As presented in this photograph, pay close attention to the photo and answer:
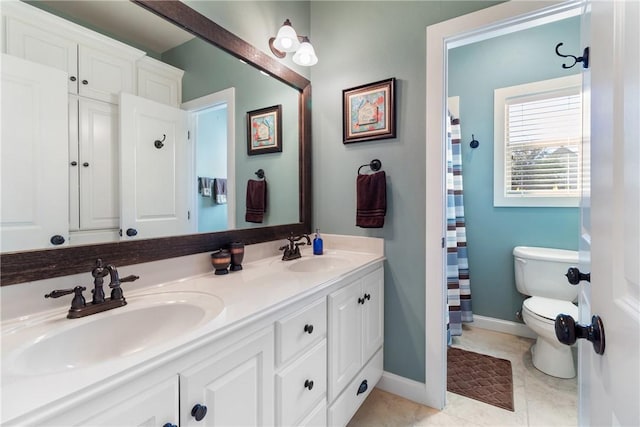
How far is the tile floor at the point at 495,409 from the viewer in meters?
1.48

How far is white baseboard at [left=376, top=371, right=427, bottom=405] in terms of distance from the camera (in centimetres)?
163

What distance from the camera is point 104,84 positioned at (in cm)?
97

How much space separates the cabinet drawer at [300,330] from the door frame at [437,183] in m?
0.74

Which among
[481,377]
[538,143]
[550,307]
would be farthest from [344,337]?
[538,143]

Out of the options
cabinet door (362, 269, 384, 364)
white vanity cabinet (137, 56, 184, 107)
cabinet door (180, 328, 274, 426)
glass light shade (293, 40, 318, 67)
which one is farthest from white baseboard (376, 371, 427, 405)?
glass light shade (293, 40, 318, 67)

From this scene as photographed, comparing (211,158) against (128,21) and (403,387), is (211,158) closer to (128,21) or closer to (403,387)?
(128,21)

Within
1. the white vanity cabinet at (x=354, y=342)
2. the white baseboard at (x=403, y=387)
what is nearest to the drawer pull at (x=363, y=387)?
the white vanity cabinet at (x=354, y=342)

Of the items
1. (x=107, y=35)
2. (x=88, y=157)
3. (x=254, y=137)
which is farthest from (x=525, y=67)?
(x=88, y=157)

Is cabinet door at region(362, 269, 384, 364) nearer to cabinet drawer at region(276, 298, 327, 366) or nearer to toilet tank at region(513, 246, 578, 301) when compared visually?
cabinet drawer at region(276, 298, 327, 366)

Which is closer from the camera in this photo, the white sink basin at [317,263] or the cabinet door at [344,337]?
the cabinet door at [344,337]

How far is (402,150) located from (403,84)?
39 cm

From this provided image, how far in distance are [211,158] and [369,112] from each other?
38.6 inches

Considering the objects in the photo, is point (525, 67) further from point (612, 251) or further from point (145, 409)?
point (145, 409)

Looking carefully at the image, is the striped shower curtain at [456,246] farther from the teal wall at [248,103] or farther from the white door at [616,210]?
the white door at [616,210]
